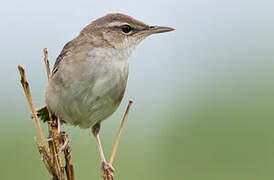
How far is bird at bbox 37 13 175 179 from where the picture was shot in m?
4.33

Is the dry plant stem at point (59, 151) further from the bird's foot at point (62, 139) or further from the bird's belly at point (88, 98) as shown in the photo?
the bird's belly at point (88, 98)

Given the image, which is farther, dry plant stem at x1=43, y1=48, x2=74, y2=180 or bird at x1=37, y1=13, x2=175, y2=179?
bird at x1=37, y1=13, x2=175, y2=179

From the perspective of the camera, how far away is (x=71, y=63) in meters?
4.43

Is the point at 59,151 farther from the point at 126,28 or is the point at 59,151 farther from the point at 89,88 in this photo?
the point at 126,28

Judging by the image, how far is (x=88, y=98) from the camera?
4320mm

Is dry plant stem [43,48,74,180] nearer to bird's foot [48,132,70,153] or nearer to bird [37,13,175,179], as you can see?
bird's foot [48,132,70,153]

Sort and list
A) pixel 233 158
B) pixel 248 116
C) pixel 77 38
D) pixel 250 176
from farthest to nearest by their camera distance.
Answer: pixel 248 116 < pixel 233 158 < pixel 250 176 < pixel 77 38

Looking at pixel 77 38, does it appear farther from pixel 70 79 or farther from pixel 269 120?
pixel 269 120

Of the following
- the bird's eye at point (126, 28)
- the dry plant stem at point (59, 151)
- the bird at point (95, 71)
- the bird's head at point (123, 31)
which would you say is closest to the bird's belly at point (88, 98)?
the bird at point (95, 71)

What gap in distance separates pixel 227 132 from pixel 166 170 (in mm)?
1777

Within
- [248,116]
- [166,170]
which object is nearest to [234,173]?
[166,170]

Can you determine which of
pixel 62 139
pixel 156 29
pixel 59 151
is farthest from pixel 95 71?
pixel 59 151

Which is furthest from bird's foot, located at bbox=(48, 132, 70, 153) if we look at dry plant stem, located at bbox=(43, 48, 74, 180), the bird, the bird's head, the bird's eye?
the bird's eye

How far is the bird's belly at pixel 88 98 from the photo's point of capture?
14.1 feet
